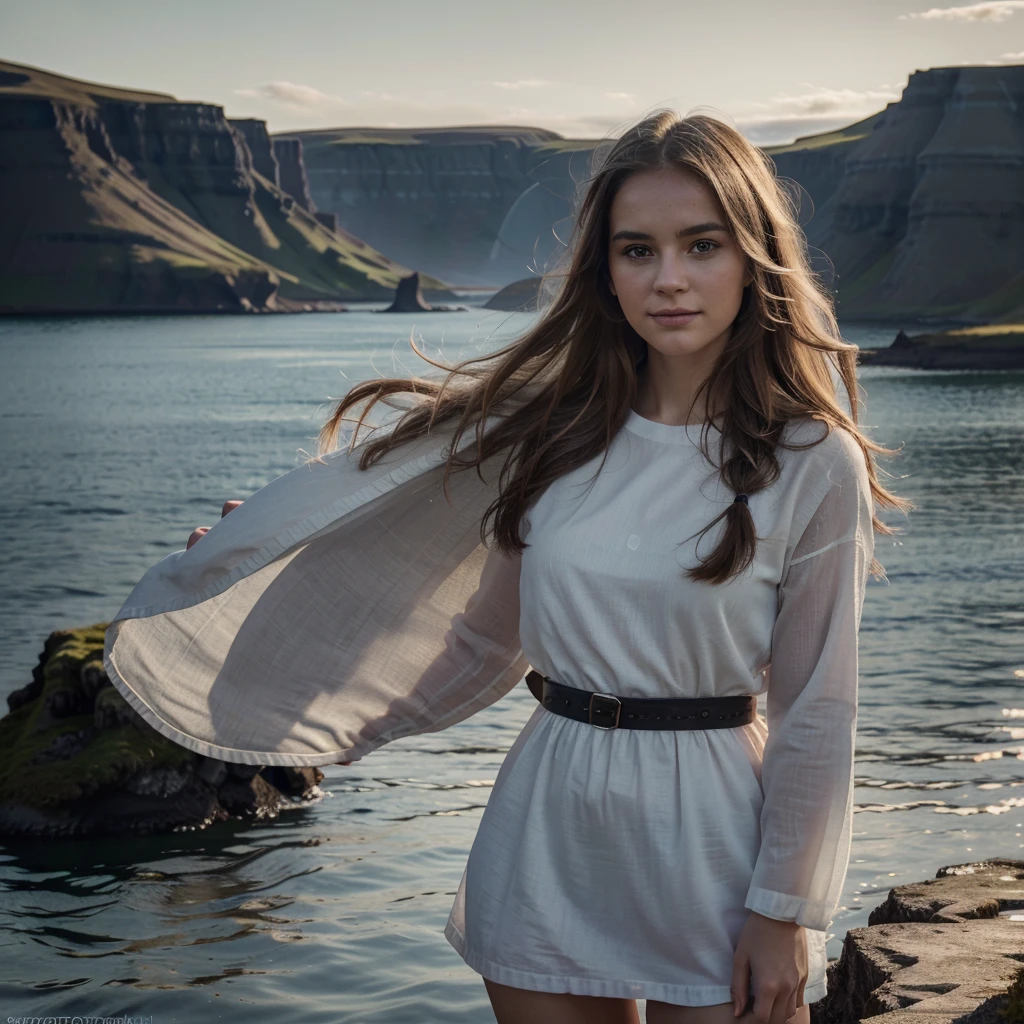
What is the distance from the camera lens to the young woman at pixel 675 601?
2119 mm

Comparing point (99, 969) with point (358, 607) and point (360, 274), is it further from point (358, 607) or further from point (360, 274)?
point (360, 274)

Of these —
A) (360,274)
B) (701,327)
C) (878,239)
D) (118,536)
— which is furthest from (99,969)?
(360,274)

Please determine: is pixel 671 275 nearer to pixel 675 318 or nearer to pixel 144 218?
pixel 675 318

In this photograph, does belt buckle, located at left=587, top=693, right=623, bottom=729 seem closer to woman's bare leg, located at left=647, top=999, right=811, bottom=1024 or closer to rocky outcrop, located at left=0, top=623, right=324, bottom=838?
woman's bare leg, located at left=647, top=999, right=811, bottom=1024

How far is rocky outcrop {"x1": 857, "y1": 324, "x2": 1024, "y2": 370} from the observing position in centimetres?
6988

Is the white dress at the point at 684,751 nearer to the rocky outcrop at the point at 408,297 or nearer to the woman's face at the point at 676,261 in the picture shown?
the woman's face at the point at 676,261

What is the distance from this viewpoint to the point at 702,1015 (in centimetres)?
215

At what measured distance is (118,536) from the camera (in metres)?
23.6

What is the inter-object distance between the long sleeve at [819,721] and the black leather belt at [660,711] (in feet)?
0.33

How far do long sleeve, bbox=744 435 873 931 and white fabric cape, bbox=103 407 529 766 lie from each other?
0.76 meters

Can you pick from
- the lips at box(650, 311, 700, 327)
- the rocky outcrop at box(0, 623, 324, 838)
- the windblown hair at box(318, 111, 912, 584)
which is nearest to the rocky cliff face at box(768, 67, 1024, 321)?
the rocky outcrop at box(0, 623, 324, 838)

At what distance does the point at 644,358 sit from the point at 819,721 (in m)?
0.76

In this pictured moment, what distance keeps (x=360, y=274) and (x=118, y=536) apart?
159034mm

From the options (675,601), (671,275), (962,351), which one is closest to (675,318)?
(671,275)
